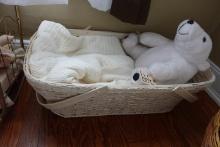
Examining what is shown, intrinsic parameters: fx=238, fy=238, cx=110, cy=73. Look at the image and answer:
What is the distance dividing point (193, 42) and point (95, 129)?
0.58 m

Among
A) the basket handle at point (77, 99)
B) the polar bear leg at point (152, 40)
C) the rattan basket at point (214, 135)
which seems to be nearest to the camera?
the rattan basket at point (214, 135)

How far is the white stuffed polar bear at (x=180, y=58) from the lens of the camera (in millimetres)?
1037

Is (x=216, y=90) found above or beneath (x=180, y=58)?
beneath

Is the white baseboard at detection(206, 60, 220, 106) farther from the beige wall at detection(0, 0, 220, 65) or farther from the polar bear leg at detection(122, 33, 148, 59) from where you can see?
the polar bear leg at detection(122, 33, 148, 59)

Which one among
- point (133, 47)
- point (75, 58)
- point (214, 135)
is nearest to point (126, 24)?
point (133, 47)

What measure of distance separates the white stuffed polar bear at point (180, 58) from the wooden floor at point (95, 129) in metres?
0.22

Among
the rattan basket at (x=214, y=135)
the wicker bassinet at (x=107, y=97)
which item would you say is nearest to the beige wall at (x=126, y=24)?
the wicker bassinet at (x=107, y=97)

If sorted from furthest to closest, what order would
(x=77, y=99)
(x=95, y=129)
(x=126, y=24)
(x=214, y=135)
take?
(x=126, y=24)
(x=95, y=129)
(x=77, y=99)
(x=214, y=135)

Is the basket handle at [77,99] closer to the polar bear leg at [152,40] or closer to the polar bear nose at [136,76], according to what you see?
the polar bear nose at [136,76]

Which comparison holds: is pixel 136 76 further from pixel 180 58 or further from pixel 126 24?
pixel 126 24

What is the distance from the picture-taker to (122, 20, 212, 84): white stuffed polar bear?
1.04 m

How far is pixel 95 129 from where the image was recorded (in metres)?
1.06

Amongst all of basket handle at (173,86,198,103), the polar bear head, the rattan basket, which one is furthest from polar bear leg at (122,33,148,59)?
the rattan basket

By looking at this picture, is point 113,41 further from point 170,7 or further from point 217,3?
point 217,3
